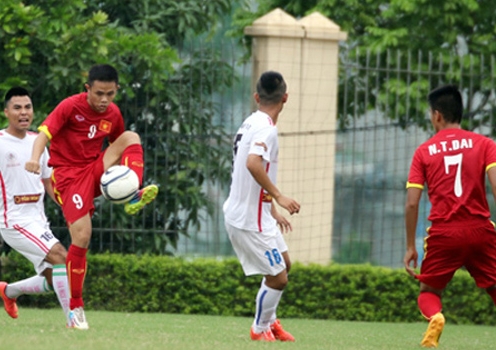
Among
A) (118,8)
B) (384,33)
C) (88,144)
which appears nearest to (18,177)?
(88,144)

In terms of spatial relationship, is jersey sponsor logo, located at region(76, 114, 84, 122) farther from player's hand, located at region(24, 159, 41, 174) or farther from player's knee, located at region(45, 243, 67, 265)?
player's knee, located at region(45, 243, 67, 265)

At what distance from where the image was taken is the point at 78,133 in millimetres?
9688

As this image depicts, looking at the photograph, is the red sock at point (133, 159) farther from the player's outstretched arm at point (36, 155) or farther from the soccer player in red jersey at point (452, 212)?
the soccer player in red jersey at point (452, 212)

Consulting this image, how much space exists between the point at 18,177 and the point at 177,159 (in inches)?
144

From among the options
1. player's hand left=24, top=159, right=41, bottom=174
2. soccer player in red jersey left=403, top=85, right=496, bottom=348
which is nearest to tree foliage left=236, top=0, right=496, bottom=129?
soccer player in red jersey left=403, top=85, right=496, bottom=348

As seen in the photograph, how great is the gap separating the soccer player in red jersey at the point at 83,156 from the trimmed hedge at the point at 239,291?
4.28 meters

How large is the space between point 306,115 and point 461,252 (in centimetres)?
589

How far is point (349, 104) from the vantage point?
578 inches

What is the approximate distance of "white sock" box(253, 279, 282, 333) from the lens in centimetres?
948

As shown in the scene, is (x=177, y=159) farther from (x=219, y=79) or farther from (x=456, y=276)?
(x=456, y=276)

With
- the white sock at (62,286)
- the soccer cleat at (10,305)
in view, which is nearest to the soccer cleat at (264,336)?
the white sock at (62,286)

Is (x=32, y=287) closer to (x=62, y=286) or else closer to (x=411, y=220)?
(x=62, y=286)

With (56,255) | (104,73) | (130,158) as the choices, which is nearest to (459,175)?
(130,158)

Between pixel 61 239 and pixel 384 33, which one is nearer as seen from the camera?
pixel 61 239
